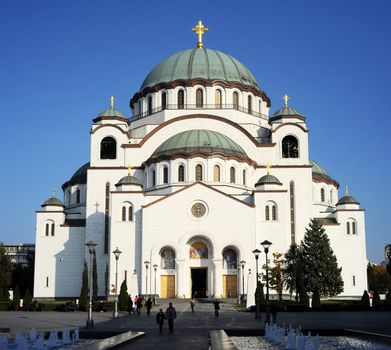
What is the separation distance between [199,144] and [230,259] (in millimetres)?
10169

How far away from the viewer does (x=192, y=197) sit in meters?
48.1

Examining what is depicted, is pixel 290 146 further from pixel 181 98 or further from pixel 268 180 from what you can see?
pixel 181 98

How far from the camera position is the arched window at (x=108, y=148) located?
5497 centimetres

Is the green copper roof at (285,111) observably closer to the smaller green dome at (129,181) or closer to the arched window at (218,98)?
the arched window at (218,98)

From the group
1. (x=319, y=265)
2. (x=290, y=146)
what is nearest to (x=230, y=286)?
(x=319, y=265)

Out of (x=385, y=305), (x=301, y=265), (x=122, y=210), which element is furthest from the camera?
(x=122, y=210)

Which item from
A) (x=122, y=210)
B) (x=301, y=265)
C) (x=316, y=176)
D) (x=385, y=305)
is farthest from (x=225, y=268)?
(x=316, y=176)

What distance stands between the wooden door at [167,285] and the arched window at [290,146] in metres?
15.6

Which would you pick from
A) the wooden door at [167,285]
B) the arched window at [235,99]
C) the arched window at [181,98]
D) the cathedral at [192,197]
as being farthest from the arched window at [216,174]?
the arched window at [181,98]

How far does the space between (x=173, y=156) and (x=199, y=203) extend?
508cm

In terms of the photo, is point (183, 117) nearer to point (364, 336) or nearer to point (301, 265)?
point (301, 265)

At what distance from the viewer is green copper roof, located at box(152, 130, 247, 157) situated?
50938 mm

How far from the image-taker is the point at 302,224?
5109 centimetres

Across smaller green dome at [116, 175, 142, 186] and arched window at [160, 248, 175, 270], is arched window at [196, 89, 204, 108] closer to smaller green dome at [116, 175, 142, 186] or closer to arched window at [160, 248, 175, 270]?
smaller green dome at [116, 175, 142, 186]
